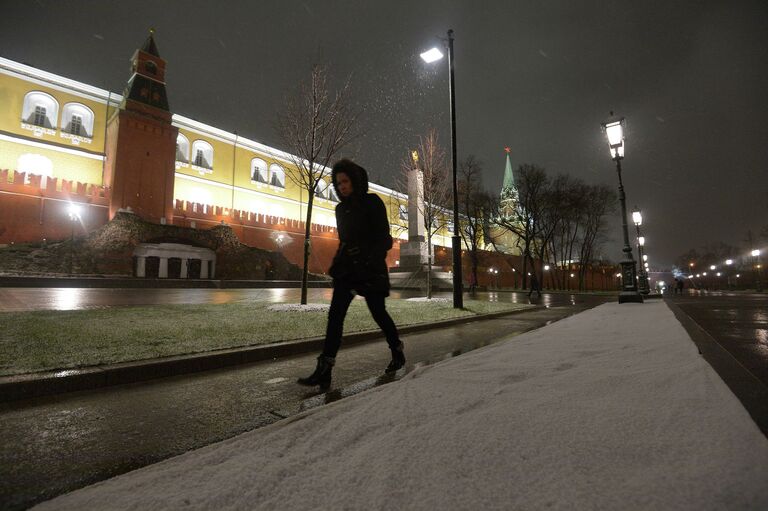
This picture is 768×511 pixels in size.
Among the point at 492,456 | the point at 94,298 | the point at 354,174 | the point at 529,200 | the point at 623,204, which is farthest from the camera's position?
the point at 529,200

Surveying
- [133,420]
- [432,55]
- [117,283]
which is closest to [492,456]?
[133,420]

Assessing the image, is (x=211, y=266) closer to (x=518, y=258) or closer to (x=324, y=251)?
(x=324, y=251)

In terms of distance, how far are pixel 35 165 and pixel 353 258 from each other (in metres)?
35.7

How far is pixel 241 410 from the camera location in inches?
102

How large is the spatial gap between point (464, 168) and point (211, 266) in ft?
72.3

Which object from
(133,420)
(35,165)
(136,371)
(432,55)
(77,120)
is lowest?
(133,420)

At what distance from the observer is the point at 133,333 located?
4.96 metres

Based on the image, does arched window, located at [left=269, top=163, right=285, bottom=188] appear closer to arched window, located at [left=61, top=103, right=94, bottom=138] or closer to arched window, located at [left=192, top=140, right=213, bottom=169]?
arched window, located at [left=192, top=140, right=213, bottom=169]

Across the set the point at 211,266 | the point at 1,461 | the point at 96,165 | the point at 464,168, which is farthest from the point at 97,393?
the point at 96,165

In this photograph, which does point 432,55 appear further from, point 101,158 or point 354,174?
point 101,158

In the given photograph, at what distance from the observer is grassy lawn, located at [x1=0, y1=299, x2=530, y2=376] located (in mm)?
3631

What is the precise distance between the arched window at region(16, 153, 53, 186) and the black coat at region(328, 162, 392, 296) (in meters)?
33.8

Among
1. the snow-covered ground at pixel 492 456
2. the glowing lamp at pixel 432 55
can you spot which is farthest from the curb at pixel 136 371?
the glowing lamp at pixel 432 55

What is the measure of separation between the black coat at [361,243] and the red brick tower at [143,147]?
3000 cm
